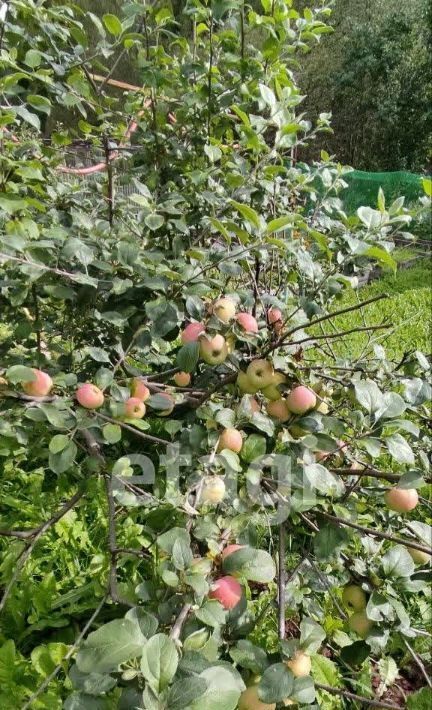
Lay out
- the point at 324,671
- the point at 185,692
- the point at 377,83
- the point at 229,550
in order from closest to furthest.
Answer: the point at 185,692, the point at 229,550, the point at 324,671, the point at 377,83

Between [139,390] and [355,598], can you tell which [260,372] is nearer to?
[139,390]

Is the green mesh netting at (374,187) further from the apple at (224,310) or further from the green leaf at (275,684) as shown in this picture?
the green leaf at (275,684)

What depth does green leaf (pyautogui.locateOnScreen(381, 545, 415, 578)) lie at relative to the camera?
867 mm

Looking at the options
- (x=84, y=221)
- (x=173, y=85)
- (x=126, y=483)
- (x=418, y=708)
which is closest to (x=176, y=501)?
(x=126, y=483)

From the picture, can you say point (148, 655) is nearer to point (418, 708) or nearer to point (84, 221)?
point (418, 708)

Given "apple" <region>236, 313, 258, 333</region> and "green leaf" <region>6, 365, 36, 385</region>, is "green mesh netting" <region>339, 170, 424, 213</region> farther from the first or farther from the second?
"green leaf" <region>6, 365, 36, 385</region>

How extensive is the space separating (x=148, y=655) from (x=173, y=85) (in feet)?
4.58

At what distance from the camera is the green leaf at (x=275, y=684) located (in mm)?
669

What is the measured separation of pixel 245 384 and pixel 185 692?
0.50 m

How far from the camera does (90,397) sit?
0.92 meters

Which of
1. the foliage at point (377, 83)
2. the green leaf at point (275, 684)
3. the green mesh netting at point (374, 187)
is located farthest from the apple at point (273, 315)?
the foliage at point (377, 83)

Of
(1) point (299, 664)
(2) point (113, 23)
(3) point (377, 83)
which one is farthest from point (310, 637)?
(3) point (377, 83)

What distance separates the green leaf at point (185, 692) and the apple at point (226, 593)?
224 millimetres

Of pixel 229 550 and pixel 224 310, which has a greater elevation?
pixel 224 310
